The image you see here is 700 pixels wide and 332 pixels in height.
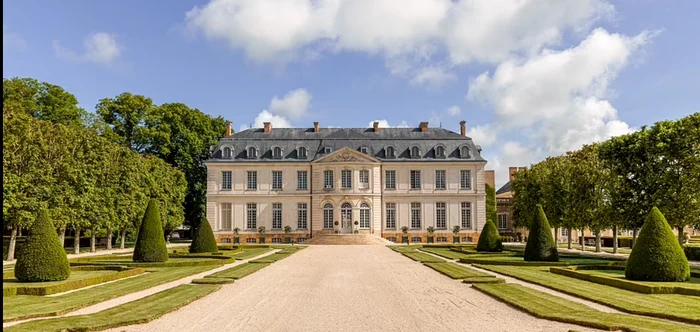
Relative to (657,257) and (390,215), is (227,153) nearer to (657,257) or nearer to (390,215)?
(390,215)

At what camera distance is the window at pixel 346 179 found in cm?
4553

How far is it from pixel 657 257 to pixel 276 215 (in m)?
34.4

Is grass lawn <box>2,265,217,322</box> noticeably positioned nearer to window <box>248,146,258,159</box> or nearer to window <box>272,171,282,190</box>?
window <box>272,171,282,190</box>

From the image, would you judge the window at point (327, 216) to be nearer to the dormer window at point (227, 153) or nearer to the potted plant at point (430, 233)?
the potted plant at point (430, 233)

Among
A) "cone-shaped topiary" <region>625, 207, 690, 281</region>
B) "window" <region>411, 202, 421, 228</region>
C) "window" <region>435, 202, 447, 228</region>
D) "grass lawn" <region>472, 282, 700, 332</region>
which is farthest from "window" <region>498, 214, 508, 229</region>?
"grass lawn" <region>472, 282, 700, 332</region>

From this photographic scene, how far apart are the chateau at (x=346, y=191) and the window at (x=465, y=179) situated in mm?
38

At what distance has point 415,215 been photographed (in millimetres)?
46406

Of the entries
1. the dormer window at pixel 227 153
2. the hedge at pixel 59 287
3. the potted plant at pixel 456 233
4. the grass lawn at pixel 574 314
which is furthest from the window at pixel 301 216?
the grass lawn at pixel 574 314

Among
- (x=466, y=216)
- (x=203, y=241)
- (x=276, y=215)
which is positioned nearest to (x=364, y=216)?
(x=276, y=215)

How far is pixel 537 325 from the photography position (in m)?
9.06

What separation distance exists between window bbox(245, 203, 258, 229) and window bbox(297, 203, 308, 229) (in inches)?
125

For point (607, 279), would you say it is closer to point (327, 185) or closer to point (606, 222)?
point (606, 222)

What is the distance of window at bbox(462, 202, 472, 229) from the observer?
46188 mm

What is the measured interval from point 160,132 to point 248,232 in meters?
10.00
